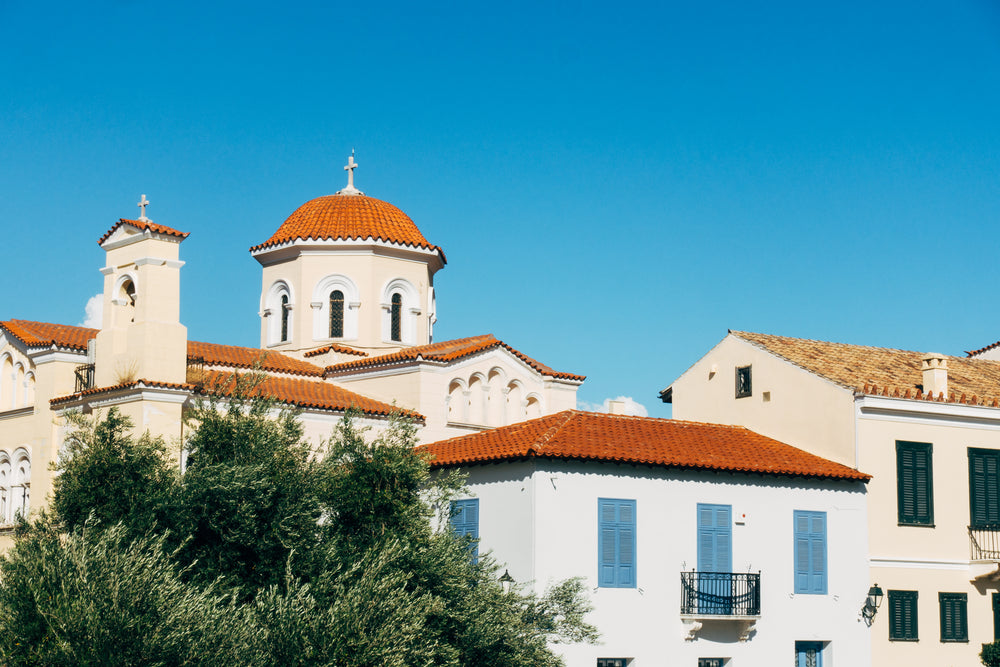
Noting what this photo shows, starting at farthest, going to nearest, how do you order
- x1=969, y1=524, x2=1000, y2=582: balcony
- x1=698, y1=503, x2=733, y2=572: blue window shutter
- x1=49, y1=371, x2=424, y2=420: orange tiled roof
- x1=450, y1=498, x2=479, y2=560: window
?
x1=49, y1=371, x2=424, y2=420: orange tiled roof → x1=969, y1=524, x2=1000, y2=582: balcony → x1=450, y1=498, x2=479, y2=560: window → x1=698, y1=503, x2=733, y2=572: blue window shutter

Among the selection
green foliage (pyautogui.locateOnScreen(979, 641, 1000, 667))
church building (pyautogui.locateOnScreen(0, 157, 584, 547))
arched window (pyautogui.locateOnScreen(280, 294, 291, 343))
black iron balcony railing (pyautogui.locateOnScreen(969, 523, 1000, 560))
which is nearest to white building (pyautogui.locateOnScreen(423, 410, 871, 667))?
green foliage (pyautogui.locateOnScreen(979, 641, 1000, 667))

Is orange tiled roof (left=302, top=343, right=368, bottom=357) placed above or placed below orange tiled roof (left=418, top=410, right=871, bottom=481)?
above

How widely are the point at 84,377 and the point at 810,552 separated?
19.2 m

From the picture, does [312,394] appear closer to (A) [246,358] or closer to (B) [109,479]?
(A) [246,358]

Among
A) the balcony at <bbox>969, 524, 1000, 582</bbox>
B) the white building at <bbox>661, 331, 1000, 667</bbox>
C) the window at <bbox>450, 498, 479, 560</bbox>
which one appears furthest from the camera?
the balcony at <bbox>969, 524, 1000, 582</bbox>

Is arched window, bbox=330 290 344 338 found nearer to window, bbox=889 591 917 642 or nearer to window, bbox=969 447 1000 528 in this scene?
window, bbox=889 591 917 642

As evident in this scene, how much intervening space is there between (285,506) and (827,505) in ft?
45.2

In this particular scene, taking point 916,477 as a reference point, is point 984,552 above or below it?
below

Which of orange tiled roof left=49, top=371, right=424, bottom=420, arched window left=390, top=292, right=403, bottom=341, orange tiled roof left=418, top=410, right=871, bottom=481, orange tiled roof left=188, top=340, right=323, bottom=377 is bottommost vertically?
orange tiled roof left=418, top=410, right=871, bottom=481

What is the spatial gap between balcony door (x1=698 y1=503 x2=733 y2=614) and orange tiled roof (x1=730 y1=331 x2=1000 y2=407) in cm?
483

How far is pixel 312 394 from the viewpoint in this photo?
127 feet

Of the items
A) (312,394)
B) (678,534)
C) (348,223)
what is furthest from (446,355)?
(678,534)

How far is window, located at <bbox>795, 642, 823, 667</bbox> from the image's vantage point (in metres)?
31.8

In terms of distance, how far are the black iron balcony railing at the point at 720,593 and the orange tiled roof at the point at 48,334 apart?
17614 mm
